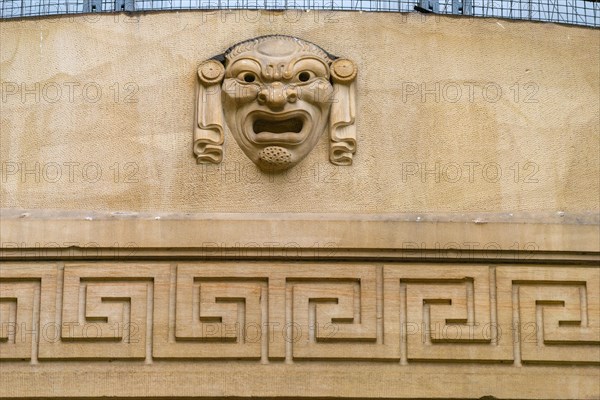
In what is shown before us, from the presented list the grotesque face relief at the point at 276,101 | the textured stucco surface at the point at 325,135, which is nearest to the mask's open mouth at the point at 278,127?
the grotesque face relief at the point at 276,101

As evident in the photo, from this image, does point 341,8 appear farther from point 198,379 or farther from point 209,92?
point 198,379

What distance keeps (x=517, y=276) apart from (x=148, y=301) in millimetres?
2298

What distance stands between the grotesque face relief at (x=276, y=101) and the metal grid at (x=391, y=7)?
19.7 inches

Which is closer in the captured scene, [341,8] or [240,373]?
[240,373]

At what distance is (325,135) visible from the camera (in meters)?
12.6

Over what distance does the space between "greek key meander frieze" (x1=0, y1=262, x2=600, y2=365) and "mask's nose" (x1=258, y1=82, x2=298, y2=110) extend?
100cm

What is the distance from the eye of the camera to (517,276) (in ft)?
40.9

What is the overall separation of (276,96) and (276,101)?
0.03 metres

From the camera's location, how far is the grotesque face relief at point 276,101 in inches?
491

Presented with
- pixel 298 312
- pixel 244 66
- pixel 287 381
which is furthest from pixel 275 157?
pixel 287 381

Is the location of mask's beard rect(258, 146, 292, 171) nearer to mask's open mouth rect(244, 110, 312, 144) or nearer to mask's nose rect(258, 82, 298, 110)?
mask's open mouth rect(244, 110, 312, 144)

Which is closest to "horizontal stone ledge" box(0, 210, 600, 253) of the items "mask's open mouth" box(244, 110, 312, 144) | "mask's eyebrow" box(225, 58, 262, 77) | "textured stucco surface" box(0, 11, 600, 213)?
"textured stucco surface" box(0, 11, 600, 213)

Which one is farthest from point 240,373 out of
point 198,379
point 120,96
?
point 120,96

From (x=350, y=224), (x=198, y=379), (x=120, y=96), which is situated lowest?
(x=198, y=379)
